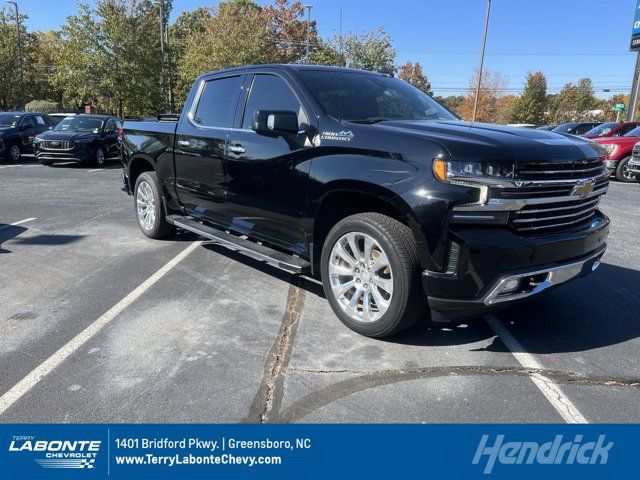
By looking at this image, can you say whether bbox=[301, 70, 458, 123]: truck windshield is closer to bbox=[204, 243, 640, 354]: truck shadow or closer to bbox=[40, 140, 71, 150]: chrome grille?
bbox=[204, 243, 640, 354]: truck shadow

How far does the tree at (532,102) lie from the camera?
53.3 m

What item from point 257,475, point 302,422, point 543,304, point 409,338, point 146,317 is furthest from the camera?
point 543,304

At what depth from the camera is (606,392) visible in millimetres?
3055

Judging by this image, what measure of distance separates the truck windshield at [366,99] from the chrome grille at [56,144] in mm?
12953

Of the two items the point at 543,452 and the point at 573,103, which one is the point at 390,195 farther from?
the point at 573,103

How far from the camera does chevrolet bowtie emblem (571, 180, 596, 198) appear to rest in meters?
3.42

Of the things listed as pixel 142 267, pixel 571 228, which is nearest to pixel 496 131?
pixel 571 228

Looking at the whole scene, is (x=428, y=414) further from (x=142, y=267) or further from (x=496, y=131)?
(x=142, y=267)

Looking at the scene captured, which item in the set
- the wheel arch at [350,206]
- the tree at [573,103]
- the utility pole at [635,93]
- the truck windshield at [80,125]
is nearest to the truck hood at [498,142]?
the wheel arch at [350,206]

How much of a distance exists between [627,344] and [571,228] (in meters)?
1.00

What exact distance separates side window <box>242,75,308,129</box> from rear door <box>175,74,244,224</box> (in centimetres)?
25

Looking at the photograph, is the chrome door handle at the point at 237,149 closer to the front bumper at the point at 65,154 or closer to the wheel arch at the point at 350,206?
the wheel arch at the point at 350,206

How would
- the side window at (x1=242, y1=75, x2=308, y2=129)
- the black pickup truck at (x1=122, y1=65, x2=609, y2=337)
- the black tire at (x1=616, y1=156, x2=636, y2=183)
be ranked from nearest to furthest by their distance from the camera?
1. the black pickup truck at (x1=122, y1=65, x2=609, y2=337)
2. the side window at (x1=242, y1=75, x2=308, y2=129)
3. the black tire at (x1=616, y1=156, x2=636, y2=183)

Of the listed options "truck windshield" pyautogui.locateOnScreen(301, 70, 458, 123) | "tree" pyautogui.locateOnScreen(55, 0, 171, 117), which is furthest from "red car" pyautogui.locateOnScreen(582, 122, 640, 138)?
"tree" pyautogui.locateOnScreen(55, 0, 171, 117)
